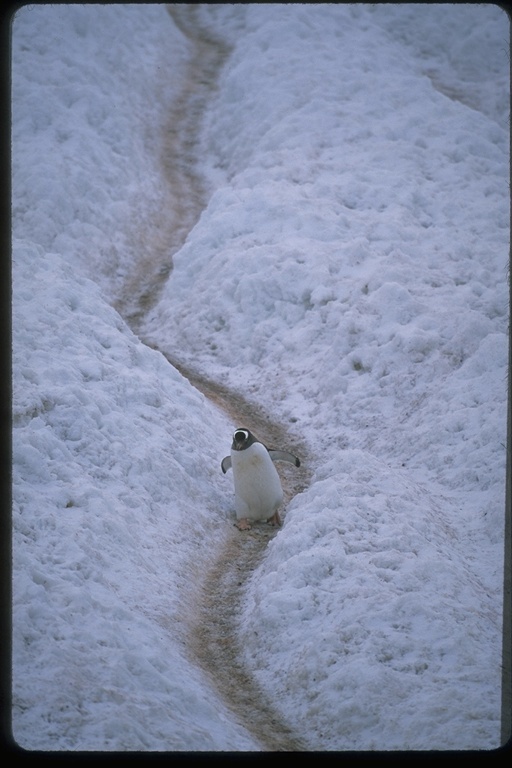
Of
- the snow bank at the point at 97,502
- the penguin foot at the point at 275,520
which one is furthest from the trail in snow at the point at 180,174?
the penguin foot at the point at 275,520

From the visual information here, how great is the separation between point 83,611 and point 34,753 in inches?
108

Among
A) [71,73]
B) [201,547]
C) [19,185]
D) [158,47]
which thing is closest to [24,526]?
[201,547]

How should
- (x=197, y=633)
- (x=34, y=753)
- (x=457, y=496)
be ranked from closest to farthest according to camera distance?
(x=34, y=753)
(x=197, y=633)
(x=457, y=496)

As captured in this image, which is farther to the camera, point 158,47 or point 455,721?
point 158,47

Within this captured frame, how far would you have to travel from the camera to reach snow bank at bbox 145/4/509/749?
714 cm

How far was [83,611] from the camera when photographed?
22.4ft

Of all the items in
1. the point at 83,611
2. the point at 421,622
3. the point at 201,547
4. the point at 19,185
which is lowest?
the point at 19,185

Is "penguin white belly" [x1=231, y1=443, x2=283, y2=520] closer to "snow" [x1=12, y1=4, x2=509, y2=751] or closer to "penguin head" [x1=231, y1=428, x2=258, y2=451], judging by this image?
"penguin head" [x1=231, y1=428, x2=258, y2=451]

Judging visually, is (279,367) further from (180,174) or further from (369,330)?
(180,174)

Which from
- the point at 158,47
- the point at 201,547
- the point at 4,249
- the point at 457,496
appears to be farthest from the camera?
the point at 158,47

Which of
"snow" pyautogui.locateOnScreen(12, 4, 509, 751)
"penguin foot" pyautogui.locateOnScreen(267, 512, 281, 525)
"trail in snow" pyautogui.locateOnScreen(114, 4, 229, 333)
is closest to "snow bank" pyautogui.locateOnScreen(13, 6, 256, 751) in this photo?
"snow" pyautogui.locateOnScreen(12, 4, 509, 751)

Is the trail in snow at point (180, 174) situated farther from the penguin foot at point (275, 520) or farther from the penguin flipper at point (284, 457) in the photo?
the penguin foot at point (275, 520)

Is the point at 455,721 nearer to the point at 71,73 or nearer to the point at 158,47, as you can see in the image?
the point at 71,73

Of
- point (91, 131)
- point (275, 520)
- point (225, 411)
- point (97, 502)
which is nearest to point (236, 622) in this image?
point (97, 502)
